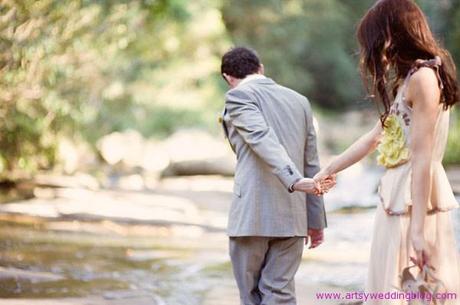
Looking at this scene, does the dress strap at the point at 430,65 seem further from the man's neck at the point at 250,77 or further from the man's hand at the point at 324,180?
the man's neck at the point at 250,77

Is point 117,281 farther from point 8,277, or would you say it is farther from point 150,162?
point 150,162

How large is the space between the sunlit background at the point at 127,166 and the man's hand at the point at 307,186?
2.14 ft

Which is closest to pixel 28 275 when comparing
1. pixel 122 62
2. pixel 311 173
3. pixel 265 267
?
pixel 265 267

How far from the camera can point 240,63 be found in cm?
526

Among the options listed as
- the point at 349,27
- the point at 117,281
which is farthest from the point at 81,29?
the point at 349,27

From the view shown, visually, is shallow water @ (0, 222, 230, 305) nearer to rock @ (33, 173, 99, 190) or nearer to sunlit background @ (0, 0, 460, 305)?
sunlit background @ (0, 0, 460, 305)

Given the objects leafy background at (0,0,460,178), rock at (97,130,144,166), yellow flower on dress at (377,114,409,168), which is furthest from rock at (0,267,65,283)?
rock at (97,130,144,166)

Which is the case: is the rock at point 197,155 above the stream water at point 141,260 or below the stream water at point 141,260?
above

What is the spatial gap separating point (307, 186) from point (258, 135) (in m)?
0.42

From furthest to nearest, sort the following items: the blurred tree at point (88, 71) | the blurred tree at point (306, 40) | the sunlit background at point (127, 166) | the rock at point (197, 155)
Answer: the blurred tree at point (306, 40) → the rock at point (197, 155) → the blurred tree at point (88, 71) → the sunlit background at point (127, 166)

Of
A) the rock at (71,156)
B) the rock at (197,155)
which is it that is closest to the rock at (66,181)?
the rock at (71,156)

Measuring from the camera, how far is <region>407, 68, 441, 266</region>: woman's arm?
3.49m

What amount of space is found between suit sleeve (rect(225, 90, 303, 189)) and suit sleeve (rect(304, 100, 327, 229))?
357 millimetres

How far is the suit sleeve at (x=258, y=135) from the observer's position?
190 inches
